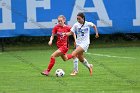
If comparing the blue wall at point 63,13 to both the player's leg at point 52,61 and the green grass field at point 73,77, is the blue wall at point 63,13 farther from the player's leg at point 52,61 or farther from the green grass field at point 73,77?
the player's leg at point 52,61

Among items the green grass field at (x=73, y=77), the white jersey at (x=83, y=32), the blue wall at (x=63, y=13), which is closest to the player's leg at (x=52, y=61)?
the green grass field at (x=73, y=77)

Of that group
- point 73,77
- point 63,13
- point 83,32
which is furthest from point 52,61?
point 63,13

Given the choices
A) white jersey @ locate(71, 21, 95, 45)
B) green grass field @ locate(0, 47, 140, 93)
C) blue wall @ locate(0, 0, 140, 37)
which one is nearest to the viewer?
green grass field @ locate(0, 47, 140, 93)

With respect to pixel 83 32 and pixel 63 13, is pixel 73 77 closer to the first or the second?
pixel 83 32

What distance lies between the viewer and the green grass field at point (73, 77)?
1389 cm

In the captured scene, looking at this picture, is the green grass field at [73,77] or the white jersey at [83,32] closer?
the green grass field at [73,77]

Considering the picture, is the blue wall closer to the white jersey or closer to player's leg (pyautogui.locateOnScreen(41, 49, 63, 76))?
player's leg (pyautogui.locateOnScreen(41, 49, 63, 76))

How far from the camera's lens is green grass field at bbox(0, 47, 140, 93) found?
1389 cm

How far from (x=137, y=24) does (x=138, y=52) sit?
3.49 m

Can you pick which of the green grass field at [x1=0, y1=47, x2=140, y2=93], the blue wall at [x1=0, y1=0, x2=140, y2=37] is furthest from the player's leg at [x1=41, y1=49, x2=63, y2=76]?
the blue wall at [x1=0, y1=0, x2=140, y2=37]

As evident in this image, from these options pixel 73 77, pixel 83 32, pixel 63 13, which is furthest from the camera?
pixel 63 13

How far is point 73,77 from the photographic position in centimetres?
1670

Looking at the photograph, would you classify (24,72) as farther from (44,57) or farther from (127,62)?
(44,57)

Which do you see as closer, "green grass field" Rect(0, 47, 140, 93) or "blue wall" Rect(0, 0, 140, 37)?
"green grass field" Rect(0, 47, 140, 93)
